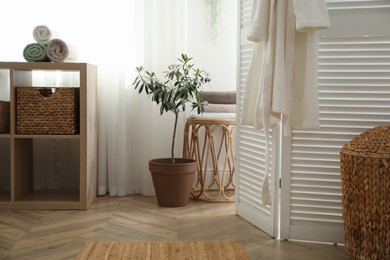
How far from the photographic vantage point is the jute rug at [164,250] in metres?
2.16

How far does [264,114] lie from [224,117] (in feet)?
3.48

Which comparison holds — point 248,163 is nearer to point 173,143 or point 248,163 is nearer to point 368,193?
point 173,143

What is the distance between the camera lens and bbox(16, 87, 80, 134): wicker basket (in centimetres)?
296

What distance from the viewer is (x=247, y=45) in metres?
2.76

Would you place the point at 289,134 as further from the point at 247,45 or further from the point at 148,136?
the point at 148,136

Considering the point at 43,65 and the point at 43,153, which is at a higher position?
the point at 43,65

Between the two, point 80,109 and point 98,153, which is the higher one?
point 80,109

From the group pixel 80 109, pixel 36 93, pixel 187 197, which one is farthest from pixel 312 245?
pixel 36 93

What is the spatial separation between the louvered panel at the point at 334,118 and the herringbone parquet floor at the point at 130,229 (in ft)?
0.53

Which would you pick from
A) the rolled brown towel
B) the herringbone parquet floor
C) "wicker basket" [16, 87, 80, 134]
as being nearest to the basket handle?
"wicker basket" [16, 87, 80, 134]

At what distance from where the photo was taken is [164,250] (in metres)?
2.24

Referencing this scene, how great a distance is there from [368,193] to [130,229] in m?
1.15

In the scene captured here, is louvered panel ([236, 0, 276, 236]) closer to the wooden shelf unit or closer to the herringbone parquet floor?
the herringbone parquet floor

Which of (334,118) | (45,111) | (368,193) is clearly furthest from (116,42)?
(368,193)
